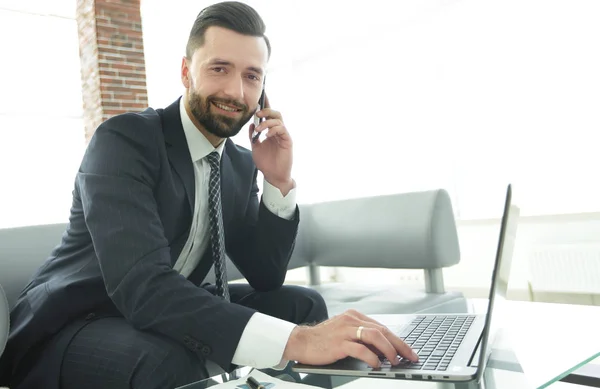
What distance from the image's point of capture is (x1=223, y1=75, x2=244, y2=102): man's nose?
143 cm

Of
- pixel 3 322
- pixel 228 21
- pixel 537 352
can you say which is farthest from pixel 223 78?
pixel 537 352

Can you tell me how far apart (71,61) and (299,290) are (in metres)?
6.38

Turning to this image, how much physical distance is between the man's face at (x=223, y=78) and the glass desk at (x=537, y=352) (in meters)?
0.72

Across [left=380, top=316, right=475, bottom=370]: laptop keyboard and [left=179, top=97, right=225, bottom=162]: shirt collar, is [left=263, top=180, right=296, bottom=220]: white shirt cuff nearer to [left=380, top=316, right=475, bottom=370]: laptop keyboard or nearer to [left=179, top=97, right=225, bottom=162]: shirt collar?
[left=179, top=97, right=225, bottom=162]: shirt collar

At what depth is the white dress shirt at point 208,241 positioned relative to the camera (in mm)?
893

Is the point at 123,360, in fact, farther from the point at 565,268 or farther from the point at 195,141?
the point at 565,268

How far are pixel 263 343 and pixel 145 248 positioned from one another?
0.99 ft

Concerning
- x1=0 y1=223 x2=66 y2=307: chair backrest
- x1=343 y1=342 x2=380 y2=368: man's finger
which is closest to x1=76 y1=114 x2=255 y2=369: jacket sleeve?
x1=343 y1=342 x2=380 y2=368: man's finger

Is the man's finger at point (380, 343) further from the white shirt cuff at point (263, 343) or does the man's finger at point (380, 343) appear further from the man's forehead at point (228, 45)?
the man's forehead at point (228, 45)

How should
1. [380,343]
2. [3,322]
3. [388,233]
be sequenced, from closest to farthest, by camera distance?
[380,343] → [3,322] → [388,233]

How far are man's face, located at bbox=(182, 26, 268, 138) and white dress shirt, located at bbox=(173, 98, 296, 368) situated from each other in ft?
0.17

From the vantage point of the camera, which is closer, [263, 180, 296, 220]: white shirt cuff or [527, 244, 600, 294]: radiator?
[263, 180, 296, 220]: white shirt cuff

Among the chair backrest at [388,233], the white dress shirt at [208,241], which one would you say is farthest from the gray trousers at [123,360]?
the chair backrest at [388,233]

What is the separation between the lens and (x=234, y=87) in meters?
1.43
